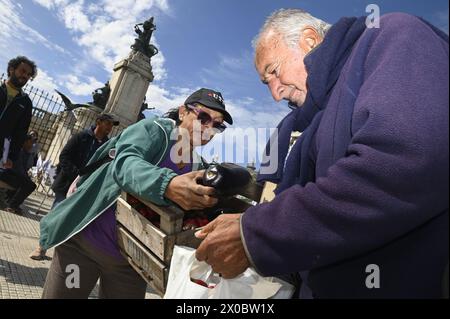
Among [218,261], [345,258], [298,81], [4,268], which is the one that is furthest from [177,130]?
[4,268]

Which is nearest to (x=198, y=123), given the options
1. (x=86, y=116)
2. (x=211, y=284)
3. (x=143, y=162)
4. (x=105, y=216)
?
(x=143, y=162)

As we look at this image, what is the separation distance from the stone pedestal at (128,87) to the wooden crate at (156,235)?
14.3 m

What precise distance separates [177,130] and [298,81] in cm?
93

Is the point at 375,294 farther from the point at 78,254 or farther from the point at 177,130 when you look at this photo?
the point at 78,254

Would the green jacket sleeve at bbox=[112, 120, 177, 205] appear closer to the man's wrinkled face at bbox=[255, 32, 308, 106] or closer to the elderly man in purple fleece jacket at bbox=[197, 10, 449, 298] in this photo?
the elderly man in purple fleece jacket at bbox=[197, 10, 449, 298]

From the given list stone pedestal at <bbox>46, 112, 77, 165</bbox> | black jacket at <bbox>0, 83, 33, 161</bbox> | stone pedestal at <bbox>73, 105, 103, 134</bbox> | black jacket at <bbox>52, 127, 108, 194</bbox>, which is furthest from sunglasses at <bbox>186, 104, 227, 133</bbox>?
stone pedestal at <bbox>73, 105, 103, 134</bbox>

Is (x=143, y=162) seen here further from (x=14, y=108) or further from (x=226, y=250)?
(x=14, y=108)

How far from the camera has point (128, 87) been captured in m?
15.6

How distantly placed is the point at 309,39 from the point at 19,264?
4.16 metres

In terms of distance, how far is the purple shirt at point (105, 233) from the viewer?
6.39ft

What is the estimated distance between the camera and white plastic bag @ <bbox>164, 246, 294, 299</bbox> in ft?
3.75

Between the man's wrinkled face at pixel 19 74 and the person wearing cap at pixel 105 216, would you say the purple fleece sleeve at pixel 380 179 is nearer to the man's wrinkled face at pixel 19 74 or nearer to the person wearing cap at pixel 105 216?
the person wearing cap at pixel 105 216

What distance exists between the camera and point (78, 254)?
6.62 ft

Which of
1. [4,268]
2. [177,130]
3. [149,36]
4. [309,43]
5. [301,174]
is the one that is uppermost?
[149,36]
